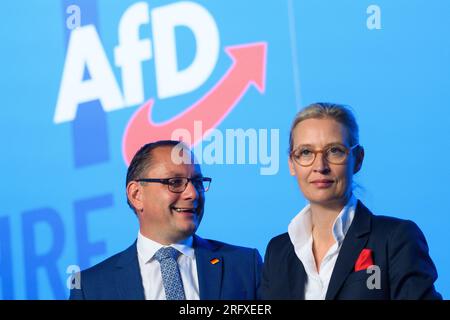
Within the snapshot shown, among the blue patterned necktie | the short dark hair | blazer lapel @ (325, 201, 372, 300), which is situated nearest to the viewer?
blazer lapel @ (325, 201, 372, 300)

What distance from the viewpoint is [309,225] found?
3.25 m

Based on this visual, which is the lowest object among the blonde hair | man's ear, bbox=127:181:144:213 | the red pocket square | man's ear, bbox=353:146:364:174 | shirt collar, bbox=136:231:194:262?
the red pocket square

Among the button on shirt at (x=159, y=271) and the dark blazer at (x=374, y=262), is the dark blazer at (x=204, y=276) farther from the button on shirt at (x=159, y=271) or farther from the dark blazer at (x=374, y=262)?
the dark blazer at (x=374, y=262)

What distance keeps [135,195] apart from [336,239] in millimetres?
922

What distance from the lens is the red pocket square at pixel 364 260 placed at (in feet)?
9.96

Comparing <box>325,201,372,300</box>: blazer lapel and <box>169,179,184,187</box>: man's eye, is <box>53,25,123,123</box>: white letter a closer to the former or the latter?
<box>169,179,184,187</box>: man's eye

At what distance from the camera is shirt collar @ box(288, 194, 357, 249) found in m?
3.16

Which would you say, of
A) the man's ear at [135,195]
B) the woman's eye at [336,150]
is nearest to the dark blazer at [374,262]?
the woman's eye at [336,150]

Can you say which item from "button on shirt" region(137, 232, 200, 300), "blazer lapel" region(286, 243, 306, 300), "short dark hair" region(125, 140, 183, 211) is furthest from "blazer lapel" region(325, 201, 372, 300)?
"short dark hair" region(125, 140, 183, 211)

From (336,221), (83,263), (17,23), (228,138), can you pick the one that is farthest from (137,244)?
(17,23)

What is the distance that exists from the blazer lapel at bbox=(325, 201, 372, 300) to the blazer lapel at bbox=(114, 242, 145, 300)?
2.58ft

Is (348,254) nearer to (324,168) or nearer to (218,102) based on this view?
(324,168)

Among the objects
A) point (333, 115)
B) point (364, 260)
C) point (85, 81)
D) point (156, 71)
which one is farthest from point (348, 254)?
point (85, 81)

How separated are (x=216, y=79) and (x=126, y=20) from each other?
0.51m
